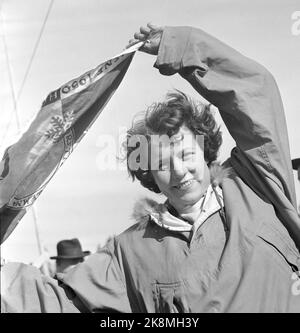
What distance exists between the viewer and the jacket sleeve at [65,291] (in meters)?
1.82

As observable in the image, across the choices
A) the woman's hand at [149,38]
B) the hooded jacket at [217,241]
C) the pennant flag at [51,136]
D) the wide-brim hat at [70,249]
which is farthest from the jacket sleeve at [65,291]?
the wide-brim hat at [70,249]

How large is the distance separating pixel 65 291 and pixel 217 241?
1.36 ft

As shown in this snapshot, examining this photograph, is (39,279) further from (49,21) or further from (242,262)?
(49,21)

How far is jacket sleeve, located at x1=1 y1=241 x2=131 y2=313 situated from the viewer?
5.97 ft

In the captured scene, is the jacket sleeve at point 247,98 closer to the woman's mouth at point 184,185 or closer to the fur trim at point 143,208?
the woman's mouth at point 184,185

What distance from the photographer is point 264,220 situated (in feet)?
5.87

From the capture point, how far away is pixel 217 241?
5.90 feet

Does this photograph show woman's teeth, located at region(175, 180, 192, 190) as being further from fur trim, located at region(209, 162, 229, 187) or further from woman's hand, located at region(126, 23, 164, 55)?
woman's hand, located at region(126, 23, 164, 55)

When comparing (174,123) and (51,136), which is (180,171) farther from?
(51,136)

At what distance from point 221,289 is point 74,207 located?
100 cm

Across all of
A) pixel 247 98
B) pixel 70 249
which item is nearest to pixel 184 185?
pixel 247 98

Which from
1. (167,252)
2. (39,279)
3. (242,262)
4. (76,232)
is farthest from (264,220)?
(76,232)

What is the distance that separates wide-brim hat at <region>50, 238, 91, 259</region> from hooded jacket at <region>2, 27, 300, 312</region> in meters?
1.68

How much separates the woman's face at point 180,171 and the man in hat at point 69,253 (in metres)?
1.75
